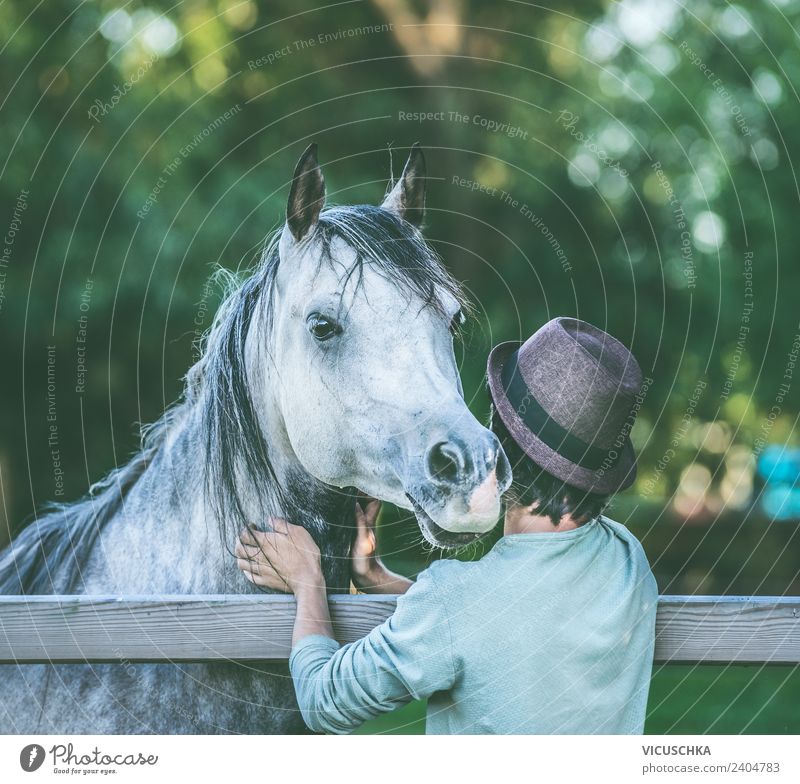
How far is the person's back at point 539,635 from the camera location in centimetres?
195

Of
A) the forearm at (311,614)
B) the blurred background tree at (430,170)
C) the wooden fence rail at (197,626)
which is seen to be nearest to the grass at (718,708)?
the blurred background tree at (430,170)

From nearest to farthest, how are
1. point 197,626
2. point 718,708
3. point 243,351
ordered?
point 197,626 < point 243,351 < point 718,708

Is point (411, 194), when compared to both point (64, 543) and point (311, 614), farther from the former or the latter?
point (64, 543)

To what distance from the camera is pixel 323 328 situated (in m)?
2.37

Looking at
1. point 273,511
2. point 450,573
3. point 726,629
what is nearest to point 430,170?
point 273,511

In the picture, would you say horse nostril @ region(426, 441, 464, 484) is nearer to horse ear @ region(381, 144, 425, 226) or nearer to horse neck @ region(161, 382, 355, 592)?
horse neck @ region(161, 382, 355, 592)

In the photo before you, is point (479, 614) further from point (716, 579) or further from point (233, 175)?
point (716, 579)

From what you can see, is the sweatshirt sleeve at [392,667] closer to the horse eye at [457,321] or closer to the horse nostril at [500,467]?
the horse nostril at [500,467]

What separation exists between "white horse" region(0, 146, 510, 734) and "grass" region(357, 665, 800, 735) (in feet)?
13.2

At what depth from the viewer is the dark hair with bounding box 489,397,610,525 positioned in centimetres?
207

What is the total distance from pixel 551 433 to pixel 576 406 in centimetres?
9

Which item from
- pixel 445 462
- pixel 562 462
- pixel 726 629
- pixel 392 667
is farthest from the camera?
pixel 726 629

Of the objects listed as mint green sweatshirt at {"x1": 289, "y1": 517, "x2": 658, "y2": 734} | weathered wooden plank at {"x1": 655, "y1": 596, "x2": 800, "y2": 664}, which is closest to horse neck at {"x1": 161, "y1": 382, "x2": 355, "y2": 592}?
mint green sweatshirt at {"x1": 289, "y1": 517, "x2": 658, "y2": 734}

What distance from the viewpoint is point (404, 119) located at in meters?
8.16
